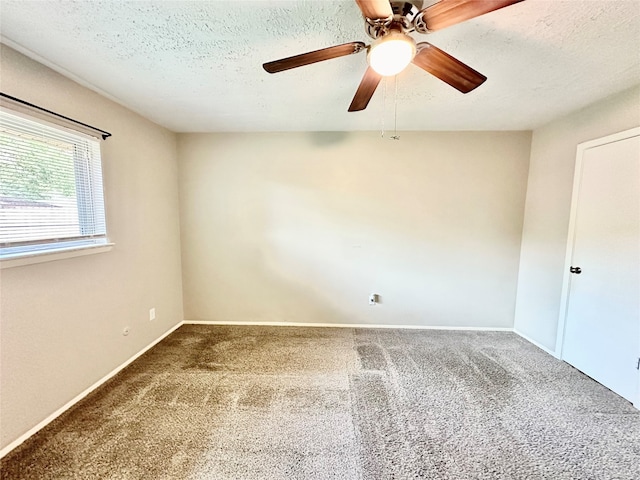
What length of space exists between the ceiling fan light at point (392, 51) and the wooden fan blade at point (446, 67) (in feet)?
0.30

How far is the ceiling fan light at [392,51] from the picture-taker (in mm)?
1191

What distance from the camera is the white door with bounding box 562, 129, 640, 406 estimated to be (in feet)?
6.77

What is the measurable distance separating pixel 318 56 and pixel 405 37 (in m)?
0.40

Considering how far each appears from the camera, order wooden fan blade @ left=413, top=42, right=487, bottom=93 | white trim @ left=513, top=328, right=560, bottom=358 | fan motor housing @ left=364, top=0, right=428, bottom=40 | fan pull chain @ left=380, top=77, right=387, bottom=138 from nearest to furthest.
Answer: fan motor housing @ left=364, top=0, right=428, bottom=40, wooden fan blade @ left=413, top=42, right=487, bottom=93, fan pull chain @ left=380, top=77, right=387, bottom=138, white trim @ left=513, top=328, right=560, bottom=358

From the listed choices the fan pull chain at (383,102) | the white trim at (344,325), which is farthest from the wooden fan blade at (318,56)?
the white trim at (344,325)

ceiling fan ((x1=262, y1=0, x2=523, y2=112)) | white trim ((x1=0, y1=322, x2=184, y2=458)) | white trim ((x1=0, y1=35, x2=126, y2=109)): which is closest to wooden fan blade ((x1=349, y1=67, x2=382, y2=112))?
ceiling fan ((x1=262, y1=0, x2=523, y2=112))

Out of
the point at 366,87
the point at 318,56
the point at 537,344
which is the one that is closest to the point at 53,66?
the point at 318,56

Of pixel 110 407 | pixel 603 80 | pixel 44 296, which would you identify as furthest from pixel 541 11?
pixel 110 407

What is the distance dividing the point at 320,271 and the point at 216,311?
145cm

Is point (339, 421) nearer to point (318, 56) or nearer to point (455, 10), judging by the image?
point (318, 56)

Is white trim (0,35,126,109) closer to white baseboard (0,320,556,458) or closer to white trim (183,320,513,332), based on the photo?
white baseboard (0,320,556,458)

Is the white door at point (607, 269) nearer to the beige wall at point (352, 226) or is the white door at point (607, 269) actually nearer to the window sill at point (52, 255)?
the beige wall at point (352, 226)

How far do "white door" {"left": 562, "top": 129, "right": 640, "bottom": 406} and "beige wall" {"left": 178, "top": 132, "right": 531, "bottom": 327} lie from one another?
77cm

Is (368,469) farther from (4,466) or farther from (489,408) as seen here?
(4,466)
